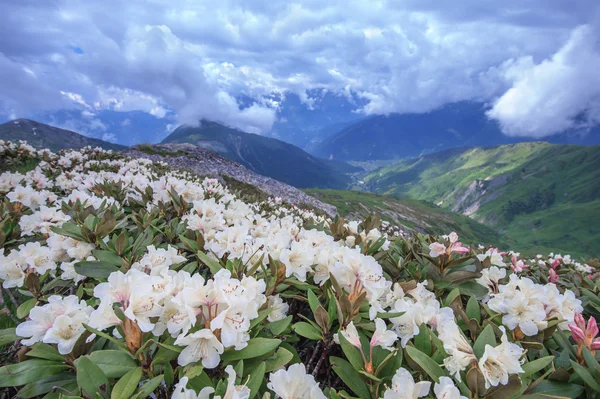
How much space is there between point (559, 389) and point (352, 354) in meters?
1.60

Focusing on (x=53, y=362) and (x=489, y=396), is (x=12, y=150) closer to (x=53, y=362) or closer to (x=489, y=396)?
(x=53, y=362)

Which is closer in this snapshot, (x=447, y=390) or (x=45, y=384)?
(x=447, y=390)

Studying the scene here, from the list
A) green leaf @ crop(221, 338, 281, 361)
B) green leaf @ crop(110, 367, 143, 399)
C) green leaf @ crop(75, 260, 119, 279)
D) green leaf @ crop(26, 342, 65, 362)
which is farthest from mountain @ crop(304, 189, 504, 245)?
green leaf @ crop(110, 367, 143, 399)

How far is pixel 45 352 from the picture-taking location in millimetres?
2289

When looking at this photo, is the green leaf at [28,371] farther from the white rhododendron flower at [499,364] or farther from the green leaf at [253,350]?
the white rhododendron flower at [499,364]

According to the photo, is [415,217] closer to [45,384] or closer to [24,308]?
[24,308]

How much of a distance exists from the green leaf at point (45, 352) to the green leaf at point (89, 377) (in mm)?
430

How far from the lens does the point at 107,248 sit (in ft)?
12.6

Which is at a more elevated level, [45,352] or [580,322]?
[580,322]

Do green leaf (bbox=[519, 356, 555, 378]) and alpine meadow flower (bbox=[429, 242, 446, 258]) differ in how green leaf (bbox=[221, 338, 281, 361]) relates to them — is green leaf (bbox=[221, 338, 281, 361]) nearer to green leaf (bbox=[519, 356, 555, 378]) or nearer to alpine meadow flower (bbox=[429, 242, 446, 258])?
green leaf (bbox=[519, 356, 555, 378])

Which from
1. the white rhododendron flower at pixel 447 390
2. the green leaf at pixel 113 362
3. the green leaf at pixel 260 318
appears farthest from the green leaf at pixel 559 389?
the green leaf at pixel 113 362

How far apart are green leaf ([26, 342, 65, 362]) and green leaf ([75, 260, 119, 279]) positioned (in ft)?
3.65

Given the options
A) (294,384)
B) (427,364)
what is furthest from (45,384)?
(427,364)

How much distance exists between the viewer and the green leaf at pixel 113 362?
2123mm
